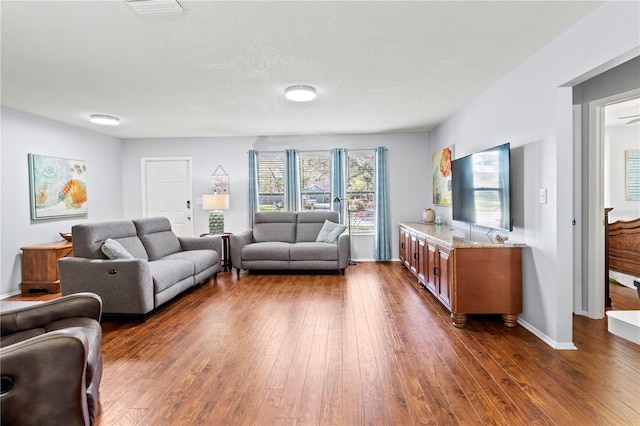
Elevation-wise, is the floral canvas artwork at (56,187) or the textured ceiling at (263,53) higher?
the textured ceiling at (263,53)

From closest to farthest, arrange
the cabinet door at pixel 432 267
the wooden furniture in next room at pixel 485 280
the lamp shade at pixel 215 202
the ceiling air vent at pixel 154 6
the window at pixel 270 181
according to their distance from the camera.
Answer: the ceiling air vent at pixel 154 6
the wooden furniture in next room at pixel 485 280
the cabinet door at pixel 432 267
the lamp shade at pixel 215 202
the window at pixel 270 181

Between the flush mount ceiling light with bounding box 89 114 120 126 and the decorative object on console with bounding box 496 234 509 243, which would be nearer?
the decorative object on console with bounding box 496 234 509 243

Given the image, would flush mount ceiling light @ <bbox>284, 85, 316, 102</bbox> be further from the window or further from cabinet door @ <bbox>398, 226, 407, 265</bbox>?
cabinet door @ <bbox>398, 226, 407, 265</bbox>

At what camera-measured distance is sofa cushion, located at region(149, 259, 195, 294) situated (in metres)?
3.53

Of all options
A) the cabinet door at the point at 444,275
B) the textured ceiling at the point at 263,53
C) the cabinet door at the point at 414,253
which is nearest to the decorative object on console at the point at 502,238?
the cabinet door at the point at 444,275

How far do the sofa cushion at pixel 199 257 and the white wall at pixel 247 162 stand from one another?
5.13 feet

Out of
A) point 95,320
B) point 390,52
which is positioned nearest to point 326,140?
point 390,52

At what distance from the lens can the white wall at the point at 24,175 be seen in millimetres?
4238

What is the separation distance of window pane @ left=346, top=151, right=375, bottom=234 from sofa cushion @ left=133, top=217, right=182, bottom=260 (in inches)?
122

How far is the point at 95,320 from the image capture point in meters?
2.05

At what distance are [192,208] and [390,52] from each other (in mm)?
5015

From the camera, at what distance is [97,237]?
3.59m

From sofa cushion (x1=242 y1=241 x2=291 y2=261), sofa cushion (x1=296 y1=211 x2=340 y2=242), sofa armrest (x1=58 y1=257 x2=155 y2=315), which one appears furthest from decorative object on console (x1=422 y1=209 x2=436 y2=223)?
sofa armrest (x1=58 y1=257 x2=155 y2=315)

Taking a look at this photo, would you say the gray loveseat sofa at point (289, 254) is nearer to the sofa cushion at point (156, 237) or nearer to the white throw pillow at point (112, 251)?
the sofa cushion at point (156, 237)
